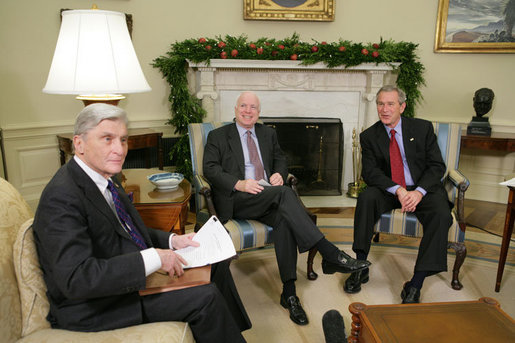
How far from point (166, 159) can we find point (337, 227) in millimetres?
2118

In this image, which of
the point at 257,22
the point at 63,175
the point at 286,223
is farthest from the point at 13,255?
the point at 257,22

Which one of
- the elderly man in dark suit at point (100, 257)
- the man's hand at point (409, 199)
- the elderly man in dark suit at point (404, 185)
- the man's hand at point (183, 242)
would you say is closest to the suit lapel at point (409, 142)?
the elderly man in dark suit at point (404, 185)

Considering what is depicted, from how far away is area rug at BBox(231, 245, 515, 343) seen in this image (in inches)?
88.7

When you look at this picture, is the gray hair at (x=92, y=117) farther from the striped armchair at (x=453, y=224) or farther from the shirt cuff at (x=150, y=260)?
the striped armchair at (x=453, y=224)

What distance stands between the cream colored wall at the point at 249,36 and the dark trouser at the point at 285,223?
7.98ft

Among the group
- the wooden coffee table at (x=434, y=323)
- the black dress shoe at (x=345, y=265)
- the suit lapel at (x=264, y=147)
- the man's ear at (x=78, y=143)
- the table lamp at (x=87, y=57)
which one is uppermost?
the table lamp at (x=87, y=57)

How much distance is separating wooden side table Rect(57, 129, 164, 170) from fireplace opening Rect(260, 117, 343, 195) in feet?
3.86

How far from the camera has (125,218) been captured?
1.62 metres

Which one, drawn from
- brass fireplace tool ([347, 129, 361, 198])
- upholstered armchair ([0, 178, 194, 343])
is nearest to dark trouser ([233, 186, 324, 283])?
upholstered armchair ([0, 178, 194, 343])

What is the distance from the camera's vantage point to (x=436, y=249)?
2.45 m

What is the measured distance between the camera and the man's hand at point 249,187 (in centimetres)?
258

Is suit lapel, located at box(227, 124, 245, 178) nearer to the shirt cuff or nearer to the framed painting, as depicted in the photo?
the shirt cuff

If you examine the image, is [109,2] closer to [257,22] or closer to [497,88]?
[257,22]

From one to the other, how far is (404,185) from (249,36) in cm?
260
